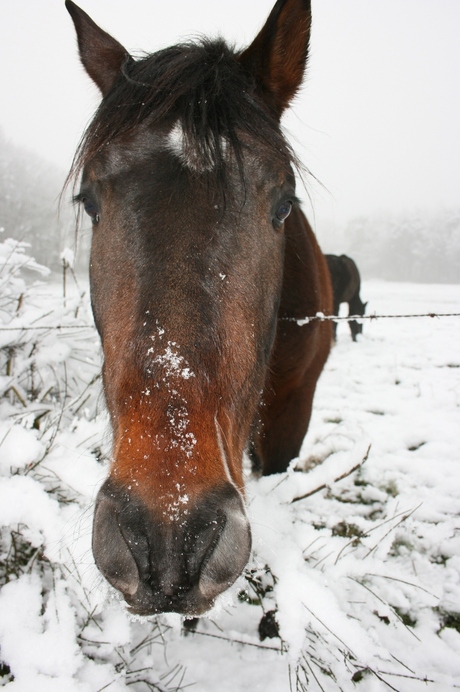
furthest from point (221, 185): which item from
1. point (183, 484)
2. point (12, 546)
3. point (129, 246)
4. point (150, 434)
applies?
point (12, 546)

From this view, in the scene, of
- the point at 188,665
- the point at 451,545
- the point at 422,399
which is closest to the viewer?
the point at 188,665

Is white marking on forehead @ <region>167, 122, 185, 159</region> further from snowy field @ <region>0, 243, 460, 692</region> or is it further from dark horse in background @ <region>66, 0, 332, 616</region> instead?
snowy field @ <region>0, 243, 460, 692</region>

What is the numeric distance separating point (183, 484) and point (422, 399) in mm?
5509

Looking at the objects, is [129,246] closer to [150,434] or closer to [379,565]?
[150,434]

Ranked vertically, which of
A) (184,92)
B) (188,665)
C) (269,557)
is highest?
(184,92)

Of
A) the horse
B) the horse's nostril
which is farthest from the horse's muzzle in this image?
the horse

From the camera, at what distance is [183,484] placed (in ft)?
3.20

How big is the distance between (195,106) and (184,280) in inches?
35.9

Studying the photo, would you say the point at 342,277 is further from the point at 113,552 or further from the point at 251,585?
the point at 113,552

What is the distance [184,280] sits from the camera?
130 centimetres

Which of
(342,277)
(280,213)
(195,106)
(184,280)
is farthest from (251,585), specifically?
(342,277)

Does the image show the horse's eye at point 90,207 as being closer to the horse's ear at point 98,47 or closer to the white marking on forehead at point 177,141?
the white marking on forehead at point 177,141

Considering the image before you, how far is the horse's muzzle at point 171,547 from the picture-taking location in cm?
95

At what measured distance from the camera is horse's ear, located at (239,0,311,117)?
1876 mm
